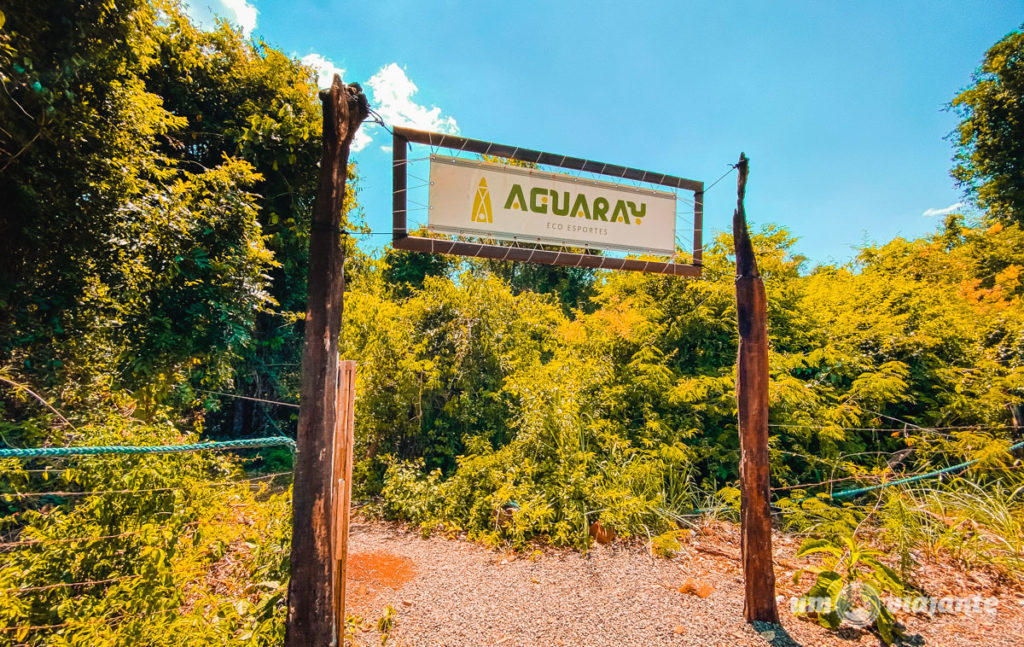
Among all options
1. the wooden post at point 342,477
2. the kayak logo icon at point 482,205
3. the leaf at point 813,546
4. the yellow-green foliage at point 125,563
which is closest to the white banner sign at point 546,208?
the kayak logo icon at point 482,205

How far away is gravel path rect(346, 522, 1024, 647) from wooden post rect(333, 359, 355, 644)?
64 cm

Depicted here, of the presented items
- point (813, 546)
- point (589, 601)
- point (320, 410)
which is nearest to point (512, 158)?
point (320, 410)

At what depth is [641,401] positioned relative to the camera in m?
5.46

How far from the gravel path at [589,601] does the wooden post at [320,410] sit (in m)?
0.85

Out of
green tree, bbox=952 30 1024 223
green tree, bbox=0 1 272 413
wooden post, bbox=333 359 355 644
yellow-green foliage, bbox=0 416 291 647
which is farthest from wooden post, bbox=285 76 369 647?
green tree, bbox=952 30 1024 223

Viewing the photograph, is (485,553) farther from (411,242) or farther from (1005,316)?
(1005,316)

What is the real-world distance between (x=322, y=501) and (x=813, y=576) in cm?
395

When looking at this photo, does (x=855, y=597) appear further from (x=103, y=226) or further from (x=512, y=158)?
(x=103, y=226)

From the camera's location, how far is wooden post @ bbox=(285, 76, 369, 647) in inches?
82.8

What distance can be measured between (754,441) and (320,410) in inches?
108

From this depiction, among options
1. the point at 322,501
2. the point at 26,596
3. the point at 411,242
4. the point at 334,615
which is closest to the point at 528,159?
the point at 411,242

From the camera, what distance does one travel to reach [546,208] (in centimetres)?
279

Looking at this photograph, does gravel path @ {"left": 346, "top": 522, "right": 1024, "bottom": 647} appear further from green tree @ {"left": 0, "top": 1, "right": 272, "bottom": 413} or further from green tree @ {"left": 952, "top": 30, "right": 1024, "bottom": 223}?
green tree @ {"left": 952, "top": 30, "right": 1024, "bottom": 223}

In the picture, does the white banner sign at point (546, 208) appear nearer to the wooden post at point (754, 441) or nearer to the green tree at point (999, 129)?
the wooden post at point (754, 441)
